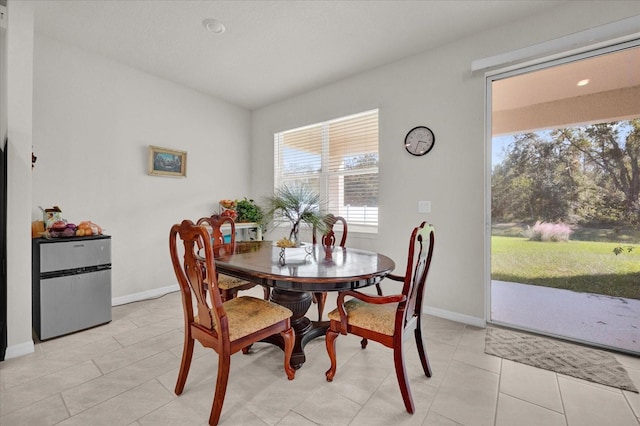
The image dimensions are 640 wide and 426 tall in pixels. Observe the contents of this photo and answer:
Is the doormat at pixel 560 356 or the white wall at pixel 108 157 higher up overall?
the white wall at pixel 108 157

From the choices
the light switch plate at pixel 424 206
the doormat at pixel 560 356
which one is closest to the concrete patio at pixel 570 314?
the doormat at pixel 560 356

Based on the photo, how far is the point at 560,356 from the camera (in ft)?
6.97

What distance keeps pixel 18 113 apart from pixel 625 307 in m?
4.96

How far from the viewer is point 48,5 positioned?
233cm

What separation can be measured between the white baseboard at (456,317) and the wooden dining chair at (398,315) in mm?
1132

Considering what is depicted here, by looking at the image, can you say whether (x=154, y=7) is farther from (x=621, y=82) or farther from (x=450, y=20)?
(x=621, y=82)

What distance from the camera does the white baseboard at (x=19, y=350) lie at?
2047mm

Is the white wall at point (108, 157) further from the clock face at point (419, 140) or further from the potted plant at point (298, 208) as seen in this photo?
the clock face at point (419, 140)

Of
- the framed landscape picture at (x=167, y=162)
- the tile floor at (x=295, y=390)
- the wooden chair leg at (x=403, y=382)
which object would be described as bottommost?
the tile floor at (x=295, y=390)

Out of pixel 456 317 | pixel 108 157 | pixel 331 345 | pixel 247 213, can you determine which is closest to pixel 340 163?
pixel 247 213

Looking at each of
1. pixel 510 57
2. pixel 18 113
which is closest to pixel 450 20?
pixel 510 57

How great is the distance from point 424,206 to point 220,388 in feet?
8.12

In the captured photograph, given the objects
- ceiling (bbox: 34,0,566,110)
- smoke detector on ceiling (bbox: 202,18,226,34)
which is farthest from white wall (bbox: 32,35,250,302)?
smoke detector on ceiling (bbox: 202,18,226,34)

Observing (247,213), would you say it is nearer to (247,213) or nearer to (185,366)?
(247,213)
